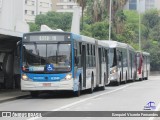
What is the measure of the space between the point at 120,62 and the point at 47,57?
1920 cm

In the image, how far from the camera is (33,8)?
153625mm

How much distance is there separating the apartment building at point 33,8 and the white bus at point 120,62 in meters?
98.3

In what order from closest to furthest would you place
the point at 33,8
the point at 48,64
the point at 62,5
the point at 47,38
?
1. the point at 48,64
2. the point at 47,38
3. the point at 33,8
4. the point at 62,5

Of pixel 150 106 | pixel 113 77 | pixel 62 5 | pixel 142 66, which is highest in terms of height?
pixel 62 5

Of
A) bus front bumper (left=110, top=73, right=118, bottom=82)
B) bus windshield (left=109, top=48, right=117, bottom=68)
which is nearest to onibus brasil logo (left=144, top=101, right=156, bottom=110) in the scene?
bus front bumper (left=110, top=73, right=118, bottom=82)

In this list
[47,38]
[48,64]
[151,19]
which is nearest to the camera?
[48,64]

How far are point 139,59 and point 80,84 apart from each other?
104 feet

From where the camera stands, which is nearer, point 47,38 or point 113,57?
point 47,38

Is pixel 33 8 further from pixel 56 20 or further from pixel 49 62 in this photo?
pixel 49 62

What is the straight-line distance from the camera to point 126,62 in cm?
4866

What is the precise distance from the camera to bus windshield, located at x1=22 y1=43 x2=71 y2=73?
26172 millimetres

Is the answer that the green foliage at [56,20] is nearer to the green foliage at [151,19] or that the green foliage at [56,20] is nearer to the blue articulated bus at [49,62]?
the green foliage at [151,19]

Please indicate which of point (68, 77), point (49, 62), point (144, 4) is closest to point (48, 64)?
point (49, 62)

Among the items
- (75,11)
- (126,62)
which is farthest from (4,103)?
(75,11)
